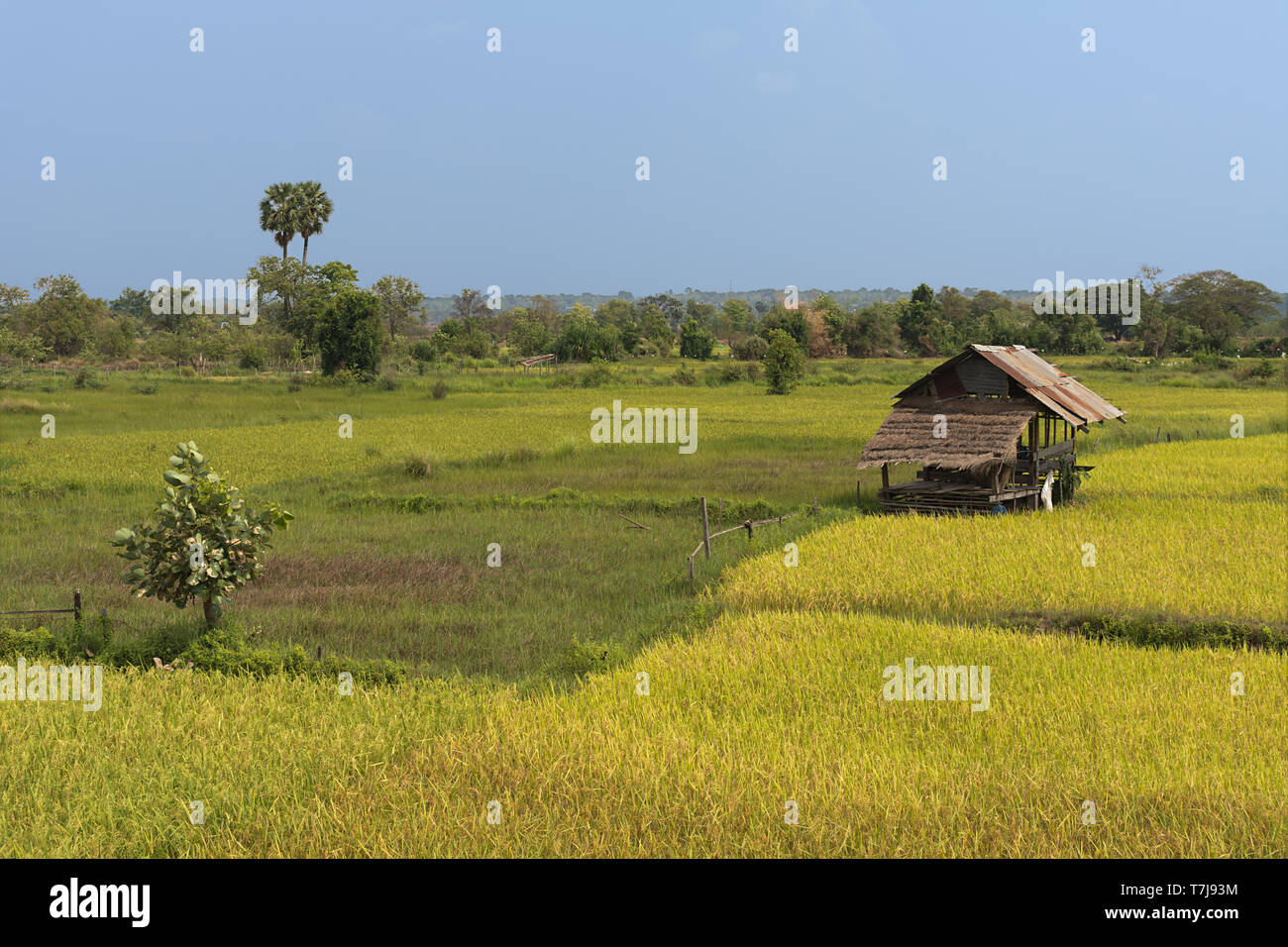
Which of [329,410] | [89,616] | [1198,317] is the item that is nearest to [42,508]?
[89,616]

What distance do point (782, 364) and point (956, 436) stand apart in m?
26.2

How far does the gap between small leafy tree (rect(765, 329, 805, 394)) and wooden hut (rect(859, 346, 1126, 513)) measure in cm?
2415

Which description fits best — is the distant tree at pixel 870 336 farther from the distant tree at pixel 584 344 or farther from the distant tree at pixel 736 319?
the distant tree at pixel 736 319

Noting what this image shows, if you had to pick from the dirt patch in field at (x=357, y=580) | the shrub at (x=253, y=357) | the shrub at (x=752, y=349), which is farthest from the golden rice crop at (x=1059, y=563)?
the shrub at (x=253, y=357)

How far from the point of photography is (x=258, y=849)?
16.9 feet

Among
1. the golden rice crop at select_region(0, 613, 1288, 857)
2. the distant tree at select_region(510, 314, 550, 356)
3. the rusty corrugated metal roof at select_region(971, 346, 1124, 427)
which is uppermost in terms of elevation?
the distant tree at select_region(510, 314, 550, 356)

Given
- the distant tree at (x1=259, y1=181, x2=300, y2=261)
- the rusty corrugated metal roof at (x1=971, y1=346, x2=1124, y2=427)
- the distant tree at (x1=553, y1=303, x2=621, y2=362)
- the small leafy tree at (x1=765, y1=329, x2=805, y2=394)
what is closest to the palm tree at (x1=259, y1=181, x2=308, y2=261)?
the distant tree at (x1=259, y1=181, x2=300, y2=261)

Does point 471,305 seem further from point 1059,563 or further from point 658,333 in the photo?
A: point 1059,563

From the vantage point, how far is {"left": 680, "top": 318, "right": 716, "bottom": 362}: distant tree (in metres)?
66.6

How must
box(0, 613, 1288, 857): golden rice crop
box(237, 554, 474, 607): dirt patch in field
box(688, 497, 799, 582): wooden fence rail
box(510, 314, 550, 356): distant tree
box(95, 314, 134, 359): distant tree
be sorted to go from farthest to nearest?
1. box(510, 314, 550, 356): distant tree
2. box(95, 314, 134, 359): distant tree
3. box(688, 497, 799, 582): wooden fence rail
4. box(237, 554, 474, 607): dirt patch in field
5. box(0, 613, 1288, 857): golden rice crop

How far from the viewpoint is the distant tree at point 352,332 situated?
41188mm

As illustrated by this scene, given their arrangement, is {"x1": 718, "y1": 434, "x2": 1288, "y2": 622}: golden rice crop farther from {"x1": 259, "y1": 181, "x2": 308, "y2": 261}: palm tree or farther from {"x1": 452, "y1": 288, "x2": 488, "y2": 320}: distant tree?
{"x1": 452, "y1": 288, "x2": 488, "y2": 320}: distant tree

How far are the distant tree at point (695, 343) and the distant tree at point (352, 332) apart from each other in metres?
28.0
